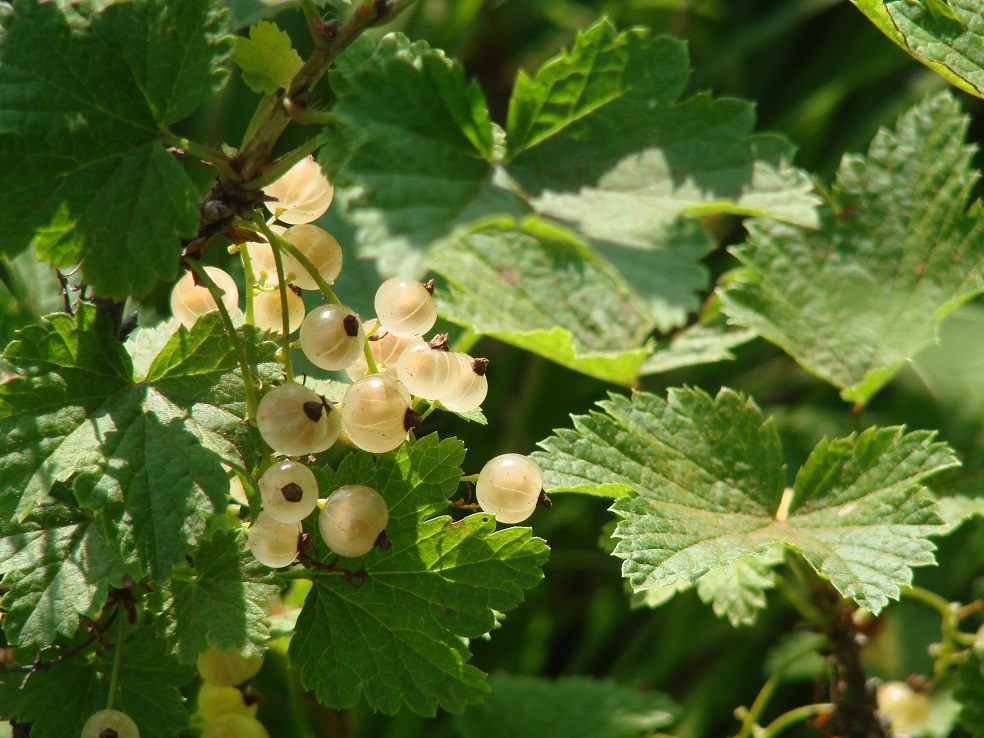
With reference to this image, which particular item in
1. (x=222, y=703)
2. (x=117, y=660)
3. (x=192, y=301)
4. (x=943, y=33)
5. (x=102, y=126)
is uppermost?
(x=943, y=33)

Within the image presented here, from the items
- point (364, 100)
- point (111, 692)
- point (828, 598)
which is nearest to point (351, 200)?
point (364, 100)

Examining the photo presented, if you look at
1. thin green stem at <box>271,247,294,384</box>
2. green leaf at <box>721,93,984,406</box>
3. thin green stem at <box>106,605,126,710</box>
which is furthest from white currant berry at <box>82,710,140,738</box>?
green leaf at <box>721,93,984,406</box>

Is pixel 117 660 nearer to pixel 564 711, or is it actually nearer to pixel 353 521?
pixel 353 521

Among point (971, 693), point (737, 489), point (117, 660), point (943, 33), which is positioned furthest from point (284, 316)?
point (971, 693)

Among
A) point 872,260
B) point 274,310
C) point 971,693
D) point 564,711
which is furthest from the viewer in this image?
point 564,711

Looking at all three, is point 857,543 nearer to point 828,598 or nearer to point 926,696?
point 828,598

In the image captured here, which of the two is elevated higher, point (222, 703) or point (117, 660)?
point (117, 660)

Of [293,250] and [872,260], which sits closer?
[293,250]
